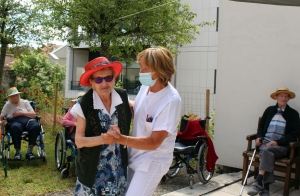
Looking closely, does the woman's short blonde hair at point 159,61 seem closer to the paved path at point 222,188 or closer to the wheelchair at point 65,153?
the paved path at point 222,188

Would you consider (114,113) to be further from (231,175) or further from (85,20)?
(85,20)

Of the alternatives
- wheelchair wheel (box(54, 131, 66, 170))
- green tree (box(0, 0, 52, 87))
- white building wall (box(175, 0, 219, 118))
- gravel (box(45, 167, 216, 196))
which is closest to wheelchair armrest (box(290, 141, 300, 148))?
gravel (box(45, 167, 216, 196))

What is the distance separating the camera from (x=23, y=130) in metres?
6.75

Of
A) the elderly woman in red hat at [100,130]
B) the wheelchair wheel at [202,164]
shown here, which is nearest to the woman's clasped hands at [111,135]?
the elderly woman in red hat at [100,130]

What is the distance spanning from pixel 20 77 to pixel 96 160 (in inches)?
955

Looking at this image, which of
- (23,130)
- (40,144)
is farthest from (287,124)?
(23,130)

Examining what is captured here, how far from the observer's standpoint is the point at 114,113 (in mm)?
2604

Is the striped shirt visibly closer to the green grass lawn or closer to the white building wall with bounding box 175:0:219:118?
the green grass lawn

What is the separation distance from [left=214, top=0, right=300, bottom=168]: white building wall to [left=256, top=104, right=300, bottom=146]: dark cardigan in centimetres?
38

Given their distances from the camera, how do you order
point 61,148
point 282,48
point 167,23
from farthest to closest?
point 167,23
point 61,148
point 282,48

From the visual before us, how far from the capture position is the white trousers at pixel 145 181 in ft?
8.11

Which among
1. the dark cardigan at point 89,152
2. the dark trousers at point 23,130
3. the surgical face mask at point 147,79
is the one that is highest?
the surgical face mask at point 147,79

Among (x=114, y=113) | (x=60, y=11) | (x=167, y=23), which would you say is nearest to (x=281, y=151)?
(x=114, y=113)

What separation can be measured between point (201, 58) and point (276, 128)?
1242 cm
